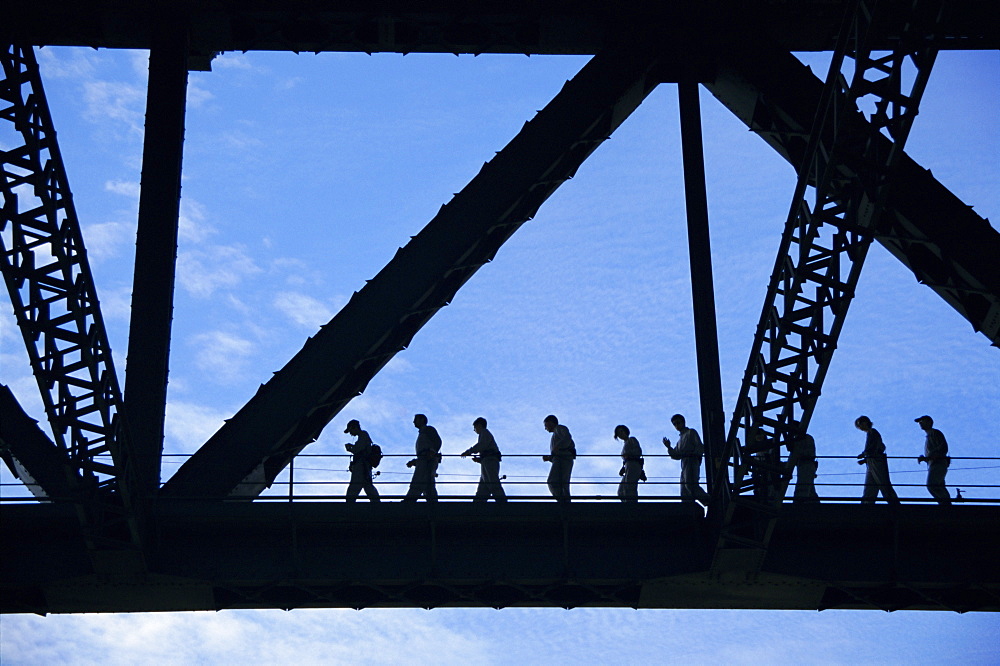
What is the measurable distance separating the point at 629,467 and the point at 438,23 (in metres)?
10.9

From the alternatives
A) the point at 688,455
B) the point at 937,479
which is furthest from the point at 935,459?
the point at 688,455

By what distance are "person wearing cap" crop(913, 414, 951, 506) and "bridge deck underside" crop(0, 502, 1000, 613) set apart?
66 centimetres

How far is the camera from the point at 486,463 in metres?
23.2

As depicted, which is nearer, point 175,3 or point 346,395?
point 346,395

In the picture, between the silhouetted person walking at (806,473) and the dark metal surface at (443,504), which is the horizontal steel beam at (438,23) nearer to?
the dark metal surface at (443,504)

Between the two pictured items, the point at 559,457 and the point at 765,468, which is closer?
the point at 765,468

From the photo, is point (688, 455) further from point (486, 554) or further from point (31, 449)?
point (31, 449)

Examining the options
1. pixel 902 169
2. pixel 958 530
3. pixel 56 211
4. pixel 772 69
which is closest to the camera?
pixel 56 211

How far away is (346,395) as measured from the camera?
81.3 feet

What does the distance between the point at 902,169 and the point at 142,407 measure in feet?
49.6

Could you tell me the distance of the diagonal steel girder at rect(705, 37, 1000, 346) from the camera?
23750 millimetres

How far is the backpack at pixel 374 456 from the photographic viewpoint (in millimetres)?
23000

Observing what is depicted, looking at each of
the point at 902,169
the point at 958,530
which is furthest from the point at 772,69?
the point at 958,530

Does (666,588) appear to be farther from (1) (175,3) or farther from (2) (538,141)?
(1) (175,3)
